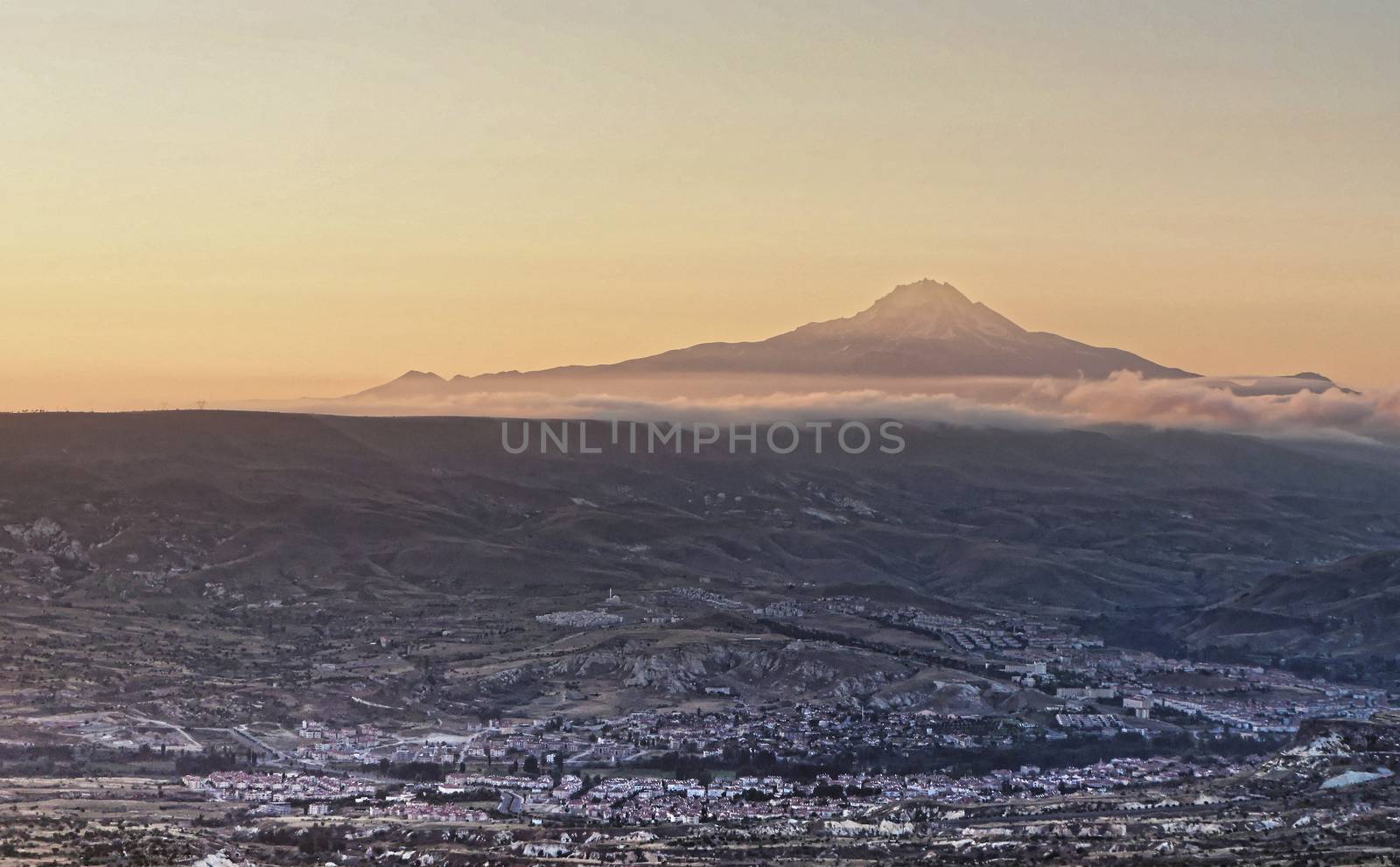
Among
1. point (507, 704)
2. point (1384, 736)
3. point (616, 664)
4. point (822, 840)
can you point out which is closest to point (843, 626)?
point (616, 664)

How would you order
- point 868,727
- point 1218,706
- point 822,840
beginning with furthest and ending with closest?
1. point 1218,706
2. point 868,727
3. point 822,840

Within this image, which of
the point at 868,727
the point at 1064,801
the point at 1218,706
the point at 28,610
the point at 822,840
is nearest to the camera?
the point at 822,840

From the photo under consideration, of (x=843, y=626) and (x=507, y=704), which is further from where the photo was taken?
(x=843, y=626)

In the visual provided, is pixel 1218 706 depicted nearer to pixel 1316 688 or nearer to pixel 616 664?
pixel 1316 688

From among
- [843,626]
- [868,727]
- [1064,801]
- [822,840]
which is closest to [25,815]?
[822,840]

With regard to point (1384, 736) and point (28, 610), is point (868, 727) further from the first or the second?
point (28, 610)

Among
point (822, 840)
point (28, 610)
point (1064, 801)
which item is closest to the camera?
point (822, 840)

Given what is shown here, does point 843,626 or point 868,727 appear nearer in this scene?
point 868,727

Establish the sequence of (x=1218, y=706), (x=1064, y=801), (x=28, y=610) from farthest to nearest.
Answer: (x=28, y=610)
(x=1218, y=706)
(x=1064, y=801)
